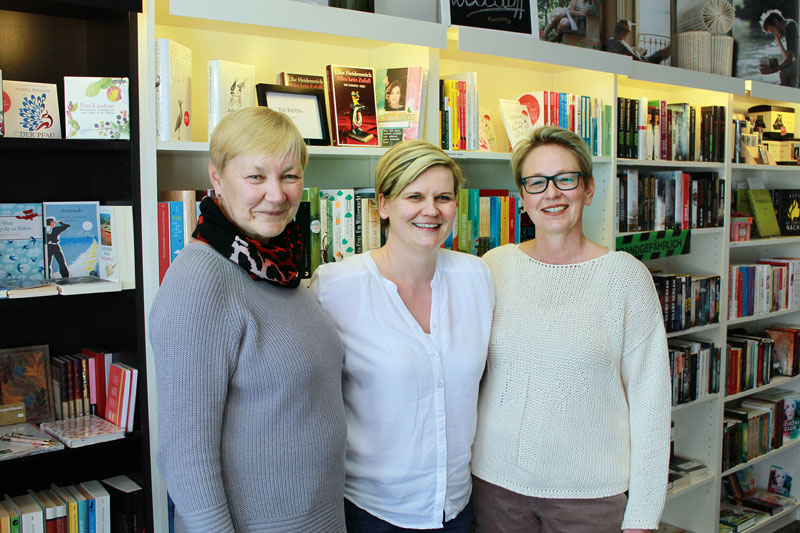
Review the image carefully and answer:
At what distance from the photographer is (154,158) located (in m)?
1.90

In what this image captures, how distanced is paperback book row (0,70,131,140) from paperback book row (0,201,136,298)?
21 centimetres

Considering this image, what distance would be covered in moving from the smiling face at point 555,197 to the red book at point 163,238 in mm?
998

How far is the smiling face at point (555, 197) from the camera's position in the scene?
1980 millimetres

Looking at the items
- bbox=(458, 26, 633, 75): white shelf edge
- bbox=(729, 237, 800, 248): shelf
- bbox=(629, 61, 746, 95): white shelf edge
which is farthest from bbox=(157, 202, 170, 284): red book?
bbox=(729, 237, 800, 248): shelf

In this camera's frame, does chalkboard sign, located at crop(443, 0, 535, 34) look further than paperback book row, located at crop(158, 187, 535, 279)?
Yes

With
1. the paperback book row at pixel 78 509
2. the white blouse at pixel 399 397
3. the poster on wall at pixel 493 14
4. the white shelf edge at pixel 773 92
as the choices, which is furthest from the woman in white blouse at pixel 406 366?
the white shelf edge at pixel 773 92

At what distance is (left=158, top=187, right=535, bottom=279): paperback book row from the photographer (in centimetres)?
197

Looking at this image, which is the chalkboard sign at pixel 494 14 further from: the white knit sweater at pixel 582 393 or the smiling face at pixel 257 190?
the smiling face at pixel 257 190

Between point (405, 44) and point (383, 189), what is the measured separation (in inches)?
32.7

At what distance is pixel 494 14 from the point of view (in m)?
2.75

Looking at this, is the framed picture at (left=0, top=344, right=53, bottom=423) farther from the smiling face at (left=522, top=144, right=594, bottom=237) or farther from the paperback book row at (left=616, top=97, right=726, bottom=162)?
the paperback book row at (left=616, top=97, right=726, bottom=162)

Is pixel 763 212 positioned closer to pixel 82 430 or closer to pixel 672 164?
pixel 672 164

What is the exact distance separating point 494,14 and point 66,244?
1.73 meters

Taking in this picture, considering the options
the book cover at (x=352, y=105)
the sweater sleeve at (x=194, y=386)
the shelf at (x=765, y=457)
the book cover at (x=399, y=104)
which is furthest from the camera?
the shelf at (x=765, y=457)
